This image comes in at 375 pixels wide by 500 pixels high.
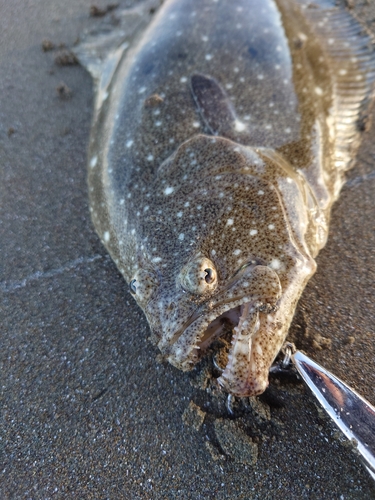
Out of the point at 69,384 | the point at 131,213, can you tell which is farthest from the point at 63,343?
the point at 131,213

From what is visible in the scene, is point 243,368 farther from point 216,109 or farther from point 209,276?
point 216,109

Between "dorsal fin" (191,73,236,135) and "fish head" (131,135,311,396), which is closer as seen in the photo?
"fish head" (131,135,311,396)

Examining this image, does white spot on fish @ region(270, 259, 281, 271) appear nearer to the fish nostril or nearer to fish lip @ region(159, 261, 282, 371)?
fish lip @ region(159, 261, 282, 371)

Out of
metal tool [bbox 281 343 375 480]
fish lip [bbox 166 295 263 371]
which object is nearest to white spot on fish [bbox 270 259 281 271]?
fish lip [bbox 166 295 263 371]

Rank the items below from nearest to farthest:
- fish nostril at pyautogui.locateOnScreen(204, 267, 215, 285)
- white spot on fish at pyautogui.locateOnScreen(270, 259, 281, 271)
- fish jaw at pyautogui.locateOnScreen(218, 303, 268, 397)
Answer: fish jaw at pyautogui.locateOnScreen(218, 303, 268, 397), fish nostril at pyautogui.locateOnScreen(204, 267, 215, 285), white spot on fish at pyautogui.locateOnScreen(270, 259, 281, 271)

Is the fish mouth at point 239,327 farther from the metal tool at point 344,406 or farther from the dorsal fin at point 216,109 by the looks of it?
the dorsal fin at point 216,109

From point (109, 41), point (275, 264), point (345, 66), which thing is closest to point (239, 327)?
point (275, 264)

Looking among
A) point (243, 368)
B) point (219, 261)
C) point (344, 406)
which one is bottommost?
point (344, 406)
